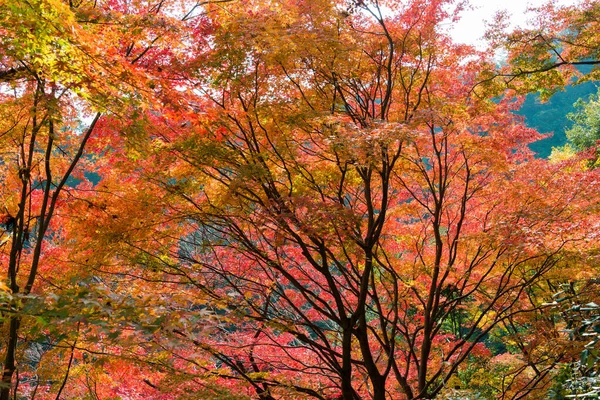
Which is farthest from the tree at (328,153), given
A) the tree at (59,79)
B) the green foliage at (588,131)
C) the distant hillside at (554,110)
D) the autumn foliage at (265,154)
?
the distant hillside at (554,110)

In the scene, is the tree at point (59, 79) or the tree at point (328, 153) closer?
the tree at point (59, 79)

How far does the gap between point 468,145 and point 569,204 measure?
181 centimetres

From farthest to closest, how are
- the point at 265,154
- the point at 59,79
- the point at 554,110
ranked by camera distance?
the point at 554,110
the point at 265,154
the point at 59,79

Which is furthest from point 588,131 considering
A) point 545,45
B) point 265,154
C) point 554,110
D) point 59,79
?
point 554,110

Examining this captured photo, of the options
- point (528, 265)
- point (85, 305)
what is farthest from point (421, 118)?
point (528, 265)

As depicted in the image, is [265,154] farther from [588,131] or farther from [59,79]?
[588,131]

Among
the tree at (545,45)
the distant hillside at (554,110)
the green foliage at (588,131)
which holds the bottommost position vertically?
the tree at (545,45)

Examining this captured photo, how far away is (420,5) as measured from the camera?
6.65 meters

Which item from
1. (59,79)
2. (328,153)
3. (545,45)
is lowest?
(59,79)

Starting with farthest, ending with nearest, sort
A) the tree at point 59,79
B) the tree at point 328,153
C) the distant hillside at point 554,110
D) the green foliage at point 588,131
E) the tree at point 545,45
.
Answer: the distant hillside at point 554,110
the green foliage at point 588,131
the tree at point 545,45
the tree at point 328,153
the tree at point 59,79

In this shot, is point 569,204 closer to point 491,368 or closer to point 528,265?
point 528,265

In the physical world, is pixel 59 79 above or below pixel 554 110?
below

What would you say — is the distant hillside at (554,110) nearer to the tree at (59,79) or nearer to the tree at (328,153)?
the tree at (328,153)

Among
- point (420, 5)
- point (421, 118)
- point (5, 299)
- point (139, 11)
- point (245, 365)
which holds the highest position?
point (420, 5)
